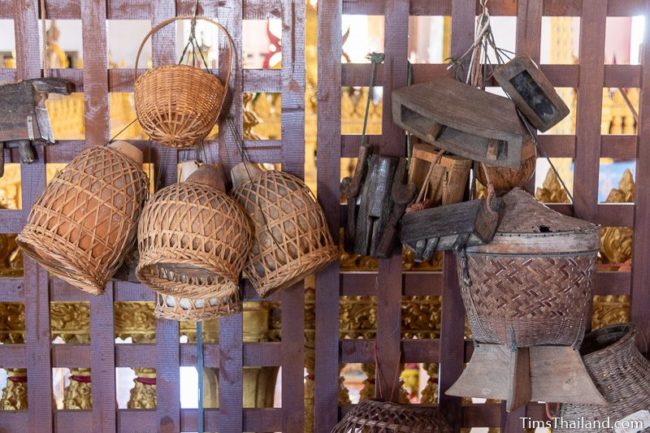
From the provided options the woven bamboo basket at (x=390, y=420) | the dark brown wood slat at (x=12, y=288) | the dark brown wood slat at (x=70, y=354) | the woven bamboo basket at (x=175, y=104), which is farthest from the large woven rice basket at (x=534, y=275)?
the dark brown wood slat at (x=12, y=288)

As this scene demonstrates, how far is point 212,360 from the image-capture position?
1.70 meters

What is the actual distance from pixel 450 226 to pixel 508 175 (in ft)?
0.68

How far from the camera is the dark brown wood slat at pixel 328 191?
161cm

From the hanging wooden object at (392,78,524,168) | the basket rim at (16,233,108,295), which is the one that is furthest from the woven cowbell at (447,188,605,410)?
the basket rim at (16,233,108,295)

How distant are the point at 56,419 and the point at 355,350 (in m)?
0.70

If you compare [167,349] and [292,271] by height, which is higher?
[292,271]

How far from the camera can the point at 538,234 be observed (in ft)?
4.62

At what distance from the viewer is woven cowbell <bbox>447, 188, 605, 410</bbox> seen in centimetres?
142

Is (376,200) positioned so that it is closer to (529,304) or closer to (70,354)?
(529,304)

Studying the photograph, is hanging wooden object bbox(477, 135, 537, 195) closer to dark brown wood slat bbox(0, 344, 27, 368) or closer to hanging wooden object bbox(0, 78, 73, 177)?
hanging wooden object bbox(0, 78, 73, 177)

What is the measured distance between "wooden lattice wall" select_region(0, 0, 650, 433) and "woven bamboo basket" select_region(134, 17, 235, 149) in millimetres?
129

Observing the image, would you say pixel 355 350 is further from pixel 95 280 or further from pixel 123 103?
pixel 123 103

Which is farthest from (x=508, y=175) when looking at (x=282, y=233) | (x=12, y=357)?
(x=12, y=357)

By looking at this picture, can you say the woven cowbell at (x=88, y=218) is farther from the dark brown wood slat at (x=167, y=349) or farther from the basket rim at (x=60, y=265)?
the dark brown wood slat at (x=167, y=349)
